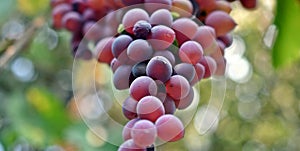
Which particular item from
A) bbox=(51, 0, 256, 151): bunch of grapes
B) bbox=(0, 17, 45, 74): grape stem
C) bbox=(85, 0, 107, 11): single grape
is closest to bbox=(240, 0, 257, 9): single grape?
bbox=(51, 0, 256, 151): bunch of grapes

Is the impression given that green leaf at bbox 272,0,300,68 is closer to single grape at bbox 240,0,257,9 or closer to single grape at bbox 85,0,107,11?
single grape at bbox 240,0,257,9

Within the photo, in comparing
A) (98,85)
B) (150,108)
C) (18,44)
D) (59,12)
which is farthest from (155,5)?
(18,44)

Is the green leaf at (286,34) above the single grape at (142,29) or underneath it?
underneath

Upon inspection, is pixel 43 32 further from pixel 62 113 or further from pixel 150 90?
pixel 150 90

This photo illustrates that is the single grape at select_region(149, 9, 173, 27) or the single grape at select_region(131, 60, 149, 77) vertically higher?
the single grape at select_region(149, 9, 173, 27)

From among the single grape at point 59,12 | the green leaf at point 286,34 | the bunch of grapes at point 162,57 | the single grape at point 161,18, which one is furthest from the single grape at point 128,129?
the green leaf at point 286,34

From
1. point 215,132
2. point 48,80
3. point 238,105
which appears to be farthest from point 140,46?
point 215,132

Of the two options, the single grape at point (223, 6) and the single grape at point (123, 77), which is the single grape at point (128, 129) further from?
the single grape at point (223, 6)
